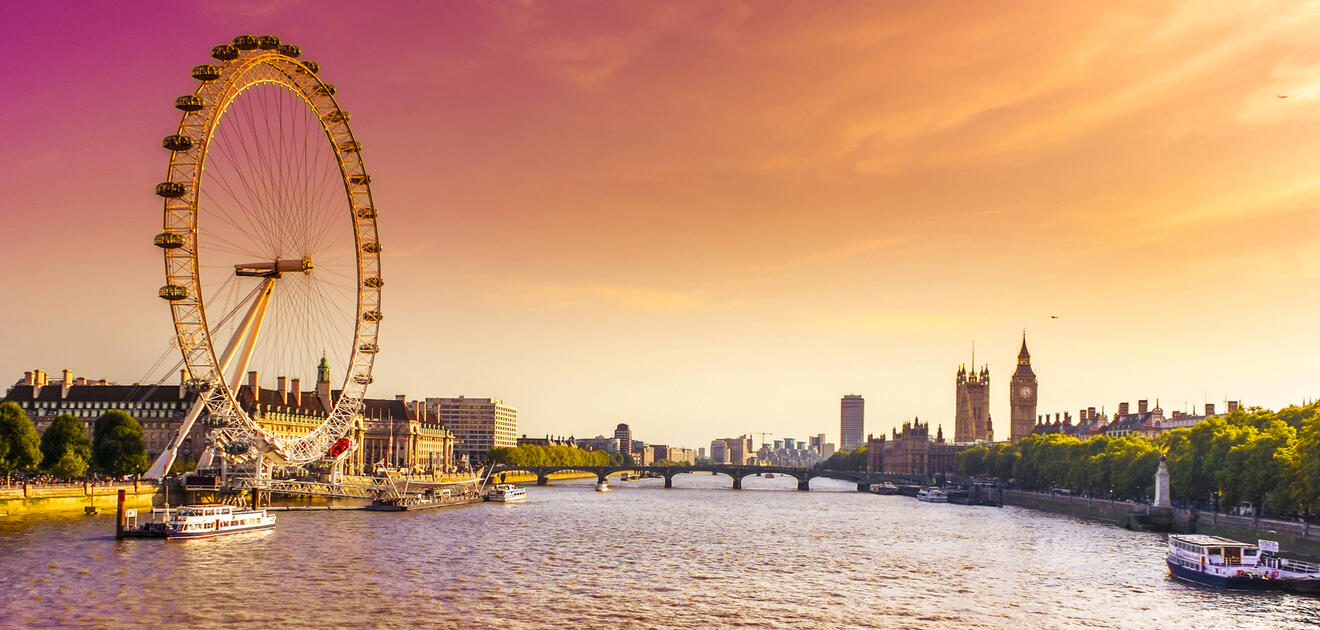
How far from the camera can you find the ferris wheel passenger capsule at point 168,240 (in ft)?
303

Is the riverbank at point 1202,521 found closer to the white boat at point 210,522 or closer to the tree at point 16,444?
the white boat at point 210,522

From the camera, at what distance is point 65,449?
119500 millimetres

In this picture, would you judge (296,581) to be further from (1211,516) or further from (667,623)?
(1211,516)

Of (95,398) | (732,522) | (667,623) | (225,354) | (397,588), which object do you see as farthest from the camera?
(95,398)

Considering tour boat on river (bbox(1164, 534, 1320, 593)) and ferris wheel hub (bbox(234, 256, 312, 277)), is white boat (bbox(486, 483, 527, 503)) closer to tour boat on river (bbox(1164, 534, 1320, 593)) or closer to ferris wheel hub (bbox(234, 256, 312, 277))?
ferris wheel hub (bbox(234, 256, 312, 277))

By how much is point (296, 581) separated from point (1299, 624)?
5549 centimetres

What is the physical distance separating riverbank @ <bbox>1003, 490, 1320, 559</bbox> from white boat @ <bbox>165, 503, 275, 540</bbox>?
272 feet

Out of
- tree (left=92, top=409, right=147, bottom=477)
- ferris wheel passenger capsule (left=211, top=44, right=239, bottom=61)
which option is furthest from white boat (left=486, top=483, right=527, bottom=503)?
ferris wheel passenger capsule (left=211, top=44, right=239, bottom=61)

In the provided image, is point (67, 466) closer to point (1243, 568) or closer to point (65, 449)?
point (65, 449)

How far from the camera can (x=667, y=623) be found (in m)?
59.8

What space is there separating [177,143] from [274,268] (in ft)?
78.7

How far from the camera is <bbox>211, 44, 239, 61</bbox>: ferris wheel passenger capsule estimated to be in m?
93.3

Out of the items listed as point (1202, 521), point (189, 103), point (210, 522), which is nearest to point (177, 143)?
point (189, 103)

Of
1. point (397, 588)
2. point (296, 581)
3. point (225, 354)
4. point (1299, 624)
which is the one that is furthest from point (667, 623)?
point (225, 354)
